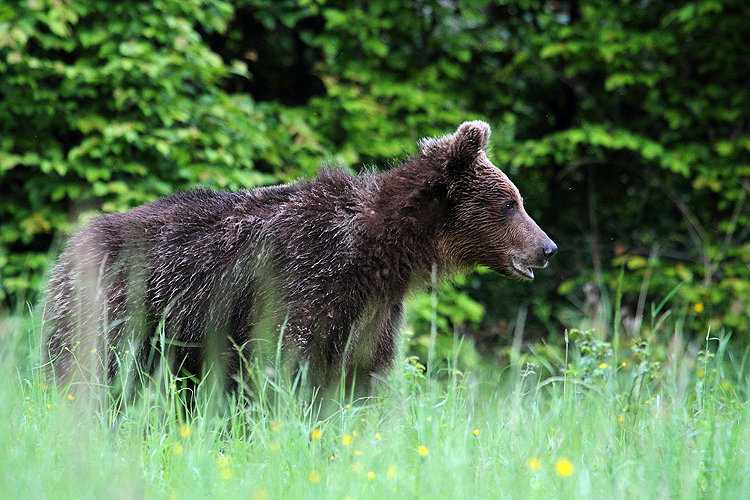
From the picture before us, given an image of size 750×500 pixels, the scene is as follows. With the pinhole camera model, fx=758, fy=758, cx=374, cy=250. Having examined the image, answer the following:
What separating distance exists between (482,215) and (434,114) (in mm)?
3283

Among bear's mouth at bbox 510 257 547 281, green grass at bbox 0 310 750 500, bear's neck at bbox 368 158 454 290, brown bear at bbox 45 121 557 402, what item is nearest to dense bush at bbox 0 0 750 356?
bear's mouth at bbox 510 257 547 281

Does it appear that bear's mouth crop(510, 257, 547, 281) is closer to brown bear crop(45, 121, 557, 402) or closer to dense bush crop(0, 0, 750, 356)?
brown bear crop(45, 121, 557, 402)

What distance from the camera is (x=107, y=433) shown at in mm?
3248

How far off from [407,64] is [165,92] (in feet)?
9.32

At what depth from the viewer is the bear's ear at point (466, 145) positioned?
4430 mm

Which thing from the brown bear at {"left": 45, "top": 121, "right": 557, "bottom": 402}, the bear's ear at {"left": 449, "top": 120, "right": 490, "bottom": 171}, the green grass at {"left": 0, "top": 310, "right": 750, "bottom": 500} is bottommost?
the green grass at {"left": 0, "top": 310, "right": 750, "bottom": 500}

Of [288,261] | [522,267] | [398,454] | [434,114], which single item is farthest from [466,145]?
[434,114]

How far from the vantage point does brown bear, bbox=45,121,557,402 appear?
415 centimetres

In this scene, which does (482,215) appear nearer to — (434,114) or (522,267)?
(522,267)

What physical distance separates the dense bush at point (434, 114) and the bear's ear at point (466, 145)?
1.83m

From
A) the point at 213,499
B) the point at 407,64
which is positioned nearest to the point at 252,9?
the point at 407,64

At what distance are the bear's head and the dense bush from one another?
1.30 meters

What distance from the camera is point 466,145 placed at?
4469 millimetres

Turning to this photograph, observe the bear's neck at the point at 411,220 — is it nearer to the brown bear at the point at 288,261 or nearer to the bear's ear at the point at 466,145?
the brown bear at the point at 288,261
